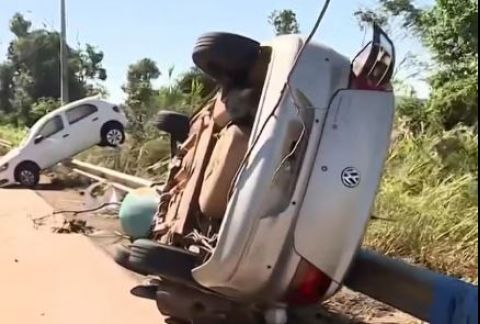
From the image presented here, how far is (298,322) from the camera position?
500 centimetres

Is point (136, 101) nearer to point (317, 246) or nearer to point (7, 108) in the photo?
point (317, 246)

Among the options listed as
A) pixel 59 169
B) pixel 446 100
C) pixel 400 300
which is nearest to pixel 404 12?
pixel 446 100

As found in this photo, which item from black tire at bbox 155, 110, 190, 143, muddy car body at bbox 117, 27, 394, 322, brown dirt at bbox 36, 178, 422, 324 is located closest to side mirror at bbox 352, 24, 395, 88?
muddy car body at bbox 117, 27, 394, 322

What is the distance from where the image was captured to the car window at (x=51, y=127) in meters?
17.2

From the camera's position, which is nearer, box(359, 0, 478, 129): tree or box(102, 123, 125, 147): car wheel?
box(359, 0, 478, 129): tree

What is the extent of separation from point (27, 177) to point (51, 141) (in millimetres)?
986

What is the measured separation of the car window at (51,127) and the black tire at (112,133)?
99 centimetres

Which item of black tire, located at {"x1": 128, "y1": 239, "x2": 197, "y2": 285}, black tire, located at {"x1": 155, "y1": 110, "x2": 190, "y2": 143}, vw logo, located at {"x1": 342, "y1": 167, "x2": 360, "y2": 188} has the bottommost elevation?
black tire, located at {"x1": 128, "y1": 239, "x2": 197, "y2": 285}

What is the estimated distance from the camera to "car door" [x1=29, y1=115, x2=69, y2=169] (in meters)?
17.2

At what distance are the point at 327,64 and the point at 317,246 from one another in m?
1.01

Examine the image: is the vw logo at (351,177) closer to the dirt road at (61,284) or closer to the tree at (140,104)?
the dirt road at (61,284)

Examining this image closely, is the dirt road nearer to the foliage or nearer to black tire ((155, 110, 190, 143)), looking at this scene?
black tire ((155, 110, 190, 143))

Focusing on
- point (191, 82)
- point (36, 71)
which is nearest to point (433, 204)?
point (191, 82)

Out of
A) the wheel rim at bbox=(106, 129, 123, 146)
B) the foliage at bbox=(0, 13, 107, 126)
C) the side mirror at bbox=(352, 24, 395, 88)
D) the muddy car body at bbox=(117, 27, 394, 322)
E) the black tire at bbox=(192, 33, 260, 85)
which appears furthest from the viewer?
the foliage at bbox=(0, 13, 107, 126)
